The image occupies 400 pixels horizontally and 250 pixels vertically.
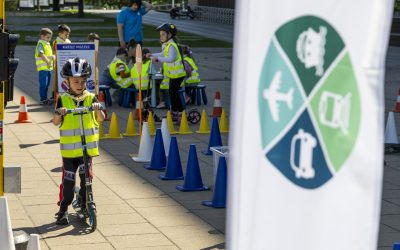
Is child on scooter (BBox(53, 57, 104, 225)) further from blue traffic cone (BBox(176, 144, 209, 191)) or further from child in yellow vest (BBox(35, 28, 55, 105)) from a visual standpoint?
child in yellow vest (BBox(35, 28, 55, 105))

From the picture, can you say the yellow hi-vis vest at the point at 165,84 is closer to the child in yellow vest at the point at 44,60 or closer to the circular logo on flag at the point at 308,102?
the child in yellow vest at the point at 44,60

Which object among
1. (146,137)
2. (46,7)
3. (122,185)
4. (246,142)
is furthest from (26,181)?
(46,7)

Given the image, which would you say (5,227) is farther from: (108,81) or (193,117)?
(108,81)

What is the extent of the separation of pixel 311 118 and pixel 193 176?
858cm

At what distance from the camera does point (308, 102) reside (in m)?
3.70

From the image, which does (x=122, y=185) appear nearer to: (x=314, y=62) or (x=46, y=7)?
(x=314, y=62)

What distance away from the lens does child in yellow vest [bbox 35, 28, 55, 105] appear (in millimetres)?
20078

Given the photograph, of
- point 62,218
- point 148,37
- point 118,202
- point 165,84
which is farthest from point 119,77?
point 148,37

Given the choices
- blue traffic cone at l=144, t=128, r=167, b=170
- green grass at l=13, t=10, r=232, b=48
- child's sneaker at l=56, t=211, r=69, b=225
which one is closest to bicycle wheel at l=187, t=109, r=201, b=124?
blue traffic cone at l=144, t=128, r=167, b=170

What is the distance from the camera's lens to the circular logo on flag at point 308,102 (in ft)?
11.9

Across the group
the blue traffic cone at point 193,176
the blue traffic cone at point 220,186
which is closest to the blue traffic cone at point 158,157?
the blue traffic cone at point 193,176

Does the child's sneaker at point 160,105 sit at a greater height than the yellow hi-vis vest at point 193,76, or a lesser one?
lesser

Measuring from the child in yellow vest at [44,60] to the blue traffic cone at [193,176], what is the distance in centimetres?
830

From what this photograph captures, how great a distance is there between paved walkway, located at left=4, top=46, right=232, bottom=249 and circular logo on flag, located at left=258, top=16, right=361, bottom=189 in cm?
581
